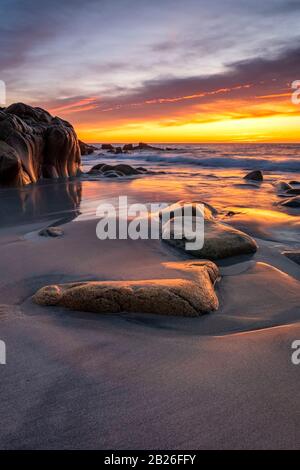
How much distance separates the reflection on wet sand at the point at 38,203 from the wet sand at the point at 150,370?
9.36 feet

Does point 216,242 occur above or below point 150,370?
above

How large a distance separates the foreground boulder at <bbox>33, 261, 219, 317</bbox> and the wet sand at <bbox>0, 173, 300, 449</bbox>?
7 cm

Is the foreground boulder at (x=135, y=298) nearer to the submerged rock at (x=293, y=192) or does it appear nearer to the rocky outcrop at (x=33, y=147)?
the submerged rock at (x=293, y=192)

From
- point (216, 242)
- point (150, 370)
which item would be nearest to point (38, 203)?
point (216, 242)

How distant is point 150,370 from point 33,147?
1076 cm

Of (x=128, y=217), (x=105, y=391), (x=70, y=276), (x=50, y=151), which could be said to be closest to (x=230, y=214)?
(x=128, y=217)

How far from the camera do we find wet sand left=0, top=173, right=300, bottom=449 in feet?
4.78

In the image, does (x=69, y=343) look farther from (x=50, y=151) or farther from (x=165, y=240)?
(x=50, y=151)

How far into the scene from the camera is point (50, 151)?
1265 centimetres

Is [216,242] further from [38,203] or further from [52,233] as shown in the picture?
[38,203]

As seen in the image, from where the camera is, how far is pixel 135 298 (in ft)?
8.43

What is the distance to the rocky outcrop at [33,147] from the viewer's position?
31.2ft

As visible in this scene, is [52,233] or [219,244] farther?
[52,233]
